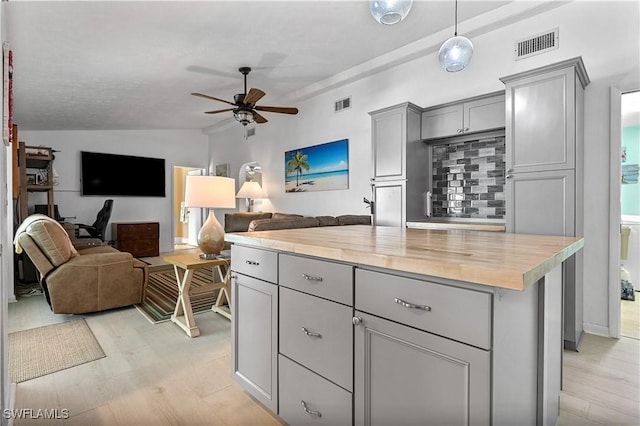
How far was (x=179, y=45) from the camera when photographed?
11.2 feet

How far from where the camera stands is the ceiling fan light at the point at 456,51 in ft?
7.23

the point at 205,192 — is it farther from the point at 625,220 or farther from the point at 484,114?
the point at 625,220

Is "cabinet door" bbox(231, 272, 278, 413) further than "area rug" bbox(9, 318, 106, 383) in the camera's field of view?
No

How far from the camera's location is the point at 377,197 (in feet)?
12.5

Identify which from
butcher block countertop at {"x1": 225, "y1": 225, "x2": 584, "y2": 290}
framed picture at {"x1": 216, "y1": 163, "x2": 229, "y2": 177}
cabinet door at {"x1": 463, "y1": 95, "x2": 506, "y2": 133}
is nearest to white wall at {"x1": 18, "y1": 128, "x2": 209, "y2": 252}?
framed picture at {"x1": 216, "y1": 163, "x2": 229, "y2": 177}

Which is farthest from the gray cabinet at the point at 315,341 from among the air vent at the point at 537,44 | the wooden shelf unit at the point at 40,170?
the wooden shelf unit at the point at 40,170

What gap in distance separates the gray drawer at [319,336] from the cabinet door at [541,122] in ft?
7.23

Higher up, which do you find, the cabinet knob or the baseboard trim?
the cabinet knob

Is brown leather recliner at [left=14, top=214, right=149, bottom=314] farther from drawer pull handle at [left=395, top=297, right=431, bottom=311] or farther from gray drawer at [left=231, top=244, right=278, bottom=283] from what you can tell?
drawer pull handle at [left=395, top=297, right=431, bottom=311]

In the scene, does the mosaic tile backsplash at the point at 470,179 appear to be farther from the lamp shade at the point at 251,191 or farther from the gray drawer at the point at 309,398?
the lamp shade at the point at 251,191

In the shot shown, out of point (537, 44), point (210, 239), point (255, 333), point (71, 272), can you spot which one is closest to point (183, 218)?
point (71, 272)

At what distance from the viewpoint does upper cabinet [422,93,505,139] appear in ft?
10.2

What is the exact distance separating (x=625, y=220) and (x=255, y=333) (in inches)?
190

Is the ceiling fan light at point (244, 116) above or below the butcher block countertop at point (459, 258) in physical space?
above
